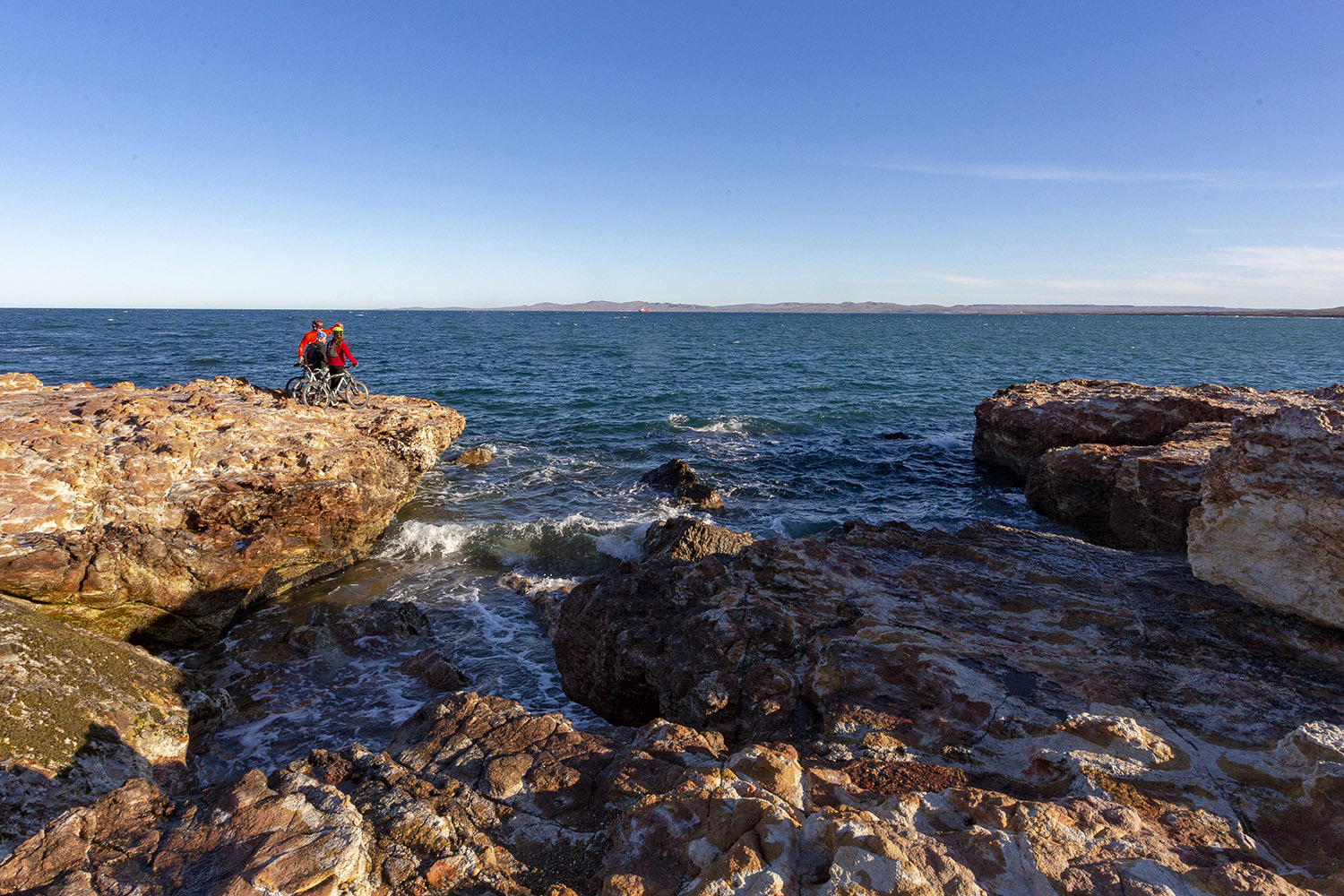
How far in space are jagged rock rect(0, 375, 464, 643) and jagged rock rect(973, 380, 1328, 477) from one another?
16417mm

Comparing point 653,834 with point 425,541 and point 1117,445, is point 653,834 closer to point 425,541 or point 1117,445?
point 425,541

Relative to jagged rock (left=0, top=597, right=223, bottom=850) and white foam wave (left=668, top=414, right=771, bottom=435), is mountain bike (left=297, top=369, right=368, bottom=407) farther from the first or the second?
white foam wave (left=668, top=414, right=771, bottom=435)

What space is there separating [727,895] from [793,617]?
376 cm

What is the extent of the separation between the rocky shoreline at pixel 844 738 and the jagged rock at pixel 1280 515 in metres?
0.02

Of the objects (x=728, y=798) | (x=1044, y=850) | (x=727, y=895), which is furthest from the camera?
(x=728, y=798)

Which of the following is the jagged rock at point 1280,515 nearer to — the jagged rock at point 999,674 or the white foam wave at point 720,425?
the jagged rock at point 999,674

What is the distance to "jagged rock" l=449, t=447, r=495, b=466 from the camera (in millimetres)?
19016

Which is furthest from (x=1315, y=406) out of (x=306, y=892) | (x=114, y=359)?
(x=114, y=359)

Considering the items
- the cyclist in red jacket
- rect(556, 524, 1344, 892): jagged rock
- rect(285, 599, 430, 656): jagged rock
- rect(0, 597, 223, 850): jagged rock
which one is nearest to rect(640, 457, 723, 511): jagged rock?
rect(556, 524, 1344, 892): jagged rock

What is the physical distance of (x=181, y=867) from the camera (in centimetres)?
331

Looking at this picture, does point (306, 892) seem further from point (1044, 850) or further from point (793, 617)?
point (793, 617)

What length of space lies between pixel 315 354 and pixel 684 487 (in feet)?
32.1

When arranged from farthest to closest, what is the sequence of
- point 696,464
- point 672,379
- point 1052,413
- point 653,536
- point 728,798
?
point 672,379 < point 696,464 < point 1052,413 < point 653,536 < point 728,798

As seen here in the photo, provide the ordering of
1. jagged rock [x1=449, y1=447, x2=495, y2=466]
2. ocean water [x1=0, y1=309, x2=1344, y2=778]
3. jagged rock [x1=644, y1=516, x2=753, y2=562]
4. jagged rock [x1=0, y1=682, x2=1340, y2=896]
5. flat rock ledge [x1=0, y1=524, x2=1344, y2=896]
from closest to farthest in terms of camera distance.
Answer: jagged rock [x1=0, y1=682, x2=1340, y2=896] → flat rock ledge [x1=0, y1=524, x2=1344, y2=896] → ocean water [x1=0, y1=309, x2=1344, y2=778] → jagged rock [x1=644, y1=516, x2=753, y2=562] → jagged rock [x1=449, y1=447, x2=495, y2=466]
